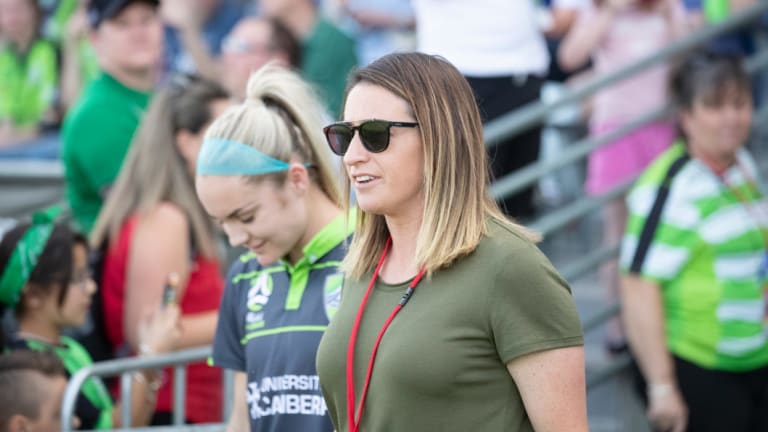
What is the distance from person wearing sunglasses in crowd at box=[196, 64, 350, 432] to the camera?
9.79 ft

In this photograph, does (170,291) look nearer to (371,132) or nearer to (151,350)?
(151,350)

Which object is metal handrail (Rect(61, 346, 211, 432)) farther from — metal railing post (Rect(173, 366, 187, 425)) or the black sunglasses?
the black sunglasses

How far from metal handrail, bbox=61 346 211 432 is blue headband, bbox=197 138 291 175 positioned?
1141 millimetres

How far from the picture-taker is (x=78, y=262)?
14.7 ft

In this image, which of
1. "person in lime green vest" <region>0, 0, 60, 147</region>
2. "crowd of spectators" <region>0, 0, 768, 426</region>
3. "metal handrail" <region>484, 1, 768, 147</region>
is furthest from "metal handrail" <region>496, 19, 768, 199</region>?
"person in lime green vest" <region>0, 0, 60, 147</region>

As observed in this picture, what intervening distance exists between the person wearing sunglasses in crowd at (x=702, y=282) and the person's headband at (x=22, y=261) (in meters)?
2.36

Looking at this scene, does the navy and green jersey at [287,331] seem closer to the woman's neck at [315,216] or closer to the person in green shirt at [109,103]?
the woman's neck at [315,216]

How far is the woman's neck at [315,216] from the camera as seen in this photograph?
315cm

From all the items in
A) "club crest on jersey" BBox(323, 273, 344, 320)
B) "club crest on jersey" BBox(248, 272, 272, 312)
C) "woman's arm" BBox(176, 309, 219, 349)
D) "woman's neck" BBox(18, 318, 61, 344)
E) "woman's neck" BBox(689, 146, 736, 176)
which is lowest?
"woman's arm" BBox(176, 309, 219, 349)

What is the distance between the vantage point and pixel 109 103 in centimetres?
522

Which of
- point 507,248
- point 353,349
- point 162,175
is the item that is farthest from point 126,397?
point 507,248

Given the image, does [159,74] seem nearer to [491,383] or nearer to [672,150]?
[672,150]

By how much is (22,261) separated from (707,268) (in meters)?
2.71

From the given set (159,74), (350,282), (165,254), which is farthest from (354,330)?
(159,74)
